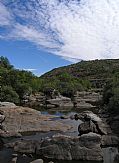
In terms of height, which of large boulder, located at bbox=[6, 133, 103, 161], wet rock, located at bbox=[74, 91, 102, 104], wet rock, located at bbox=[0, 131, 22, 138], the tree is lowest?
large boulder, located at bbox=[6, 133, 103, 161]

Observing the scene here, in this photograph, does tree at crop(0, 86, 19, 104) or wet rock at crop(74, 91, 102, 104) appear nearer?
tree at crop(0, 86, 19, 104)

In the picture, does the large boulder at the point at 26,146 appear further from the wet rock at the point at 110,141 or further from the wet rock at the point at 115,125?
the wet rock at the point at 115,125

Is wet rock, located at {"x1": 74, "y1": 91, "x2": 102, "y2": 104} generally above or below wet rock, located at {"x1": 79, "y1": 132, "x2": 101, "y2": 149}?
above

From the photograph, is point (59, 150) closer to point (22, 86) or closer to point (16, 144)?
point (16, 144)

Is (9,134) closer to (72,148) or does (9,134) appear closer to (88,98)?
(72,148)

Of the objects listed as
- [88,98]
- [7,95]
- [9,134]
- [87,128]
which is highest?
[88,98]

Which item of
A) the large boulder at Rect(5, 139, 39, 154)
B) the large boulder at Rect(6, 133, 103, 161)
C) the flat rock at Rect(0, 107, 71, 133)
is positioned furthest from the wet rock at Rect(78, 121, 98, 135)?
the large boulder at Rect(5, 139, 39, 154)

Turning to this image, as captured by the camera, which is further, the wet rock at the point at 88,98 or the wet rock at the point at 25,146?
the wet rock at the point at 88,98

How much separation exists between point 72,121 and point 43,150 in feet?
88.9

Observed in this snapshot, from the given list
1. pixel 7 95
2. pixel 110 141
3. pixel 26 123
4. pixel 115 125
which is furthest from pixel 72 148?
pixel 7 95

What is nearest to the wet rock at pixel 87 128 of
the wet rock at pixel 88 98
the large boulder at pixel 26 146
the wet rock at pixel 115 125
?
the wet rock at pixel 115 125

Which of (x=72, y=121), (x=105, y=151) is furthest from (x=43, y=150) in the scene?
(x=72, y=121)

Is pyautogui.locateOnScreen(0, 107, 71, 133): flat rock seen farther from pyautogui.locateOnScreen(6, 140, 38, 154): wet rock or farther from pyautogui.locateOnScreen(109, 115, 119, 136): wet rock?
pyautogui.locateOnScreen(6, 140, 38, 154): wet rock

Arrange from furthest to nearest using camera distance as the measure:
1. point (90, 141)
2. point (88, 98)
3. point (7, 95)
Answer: point (88, 98) → point (7, 95) → point (90, 141)
